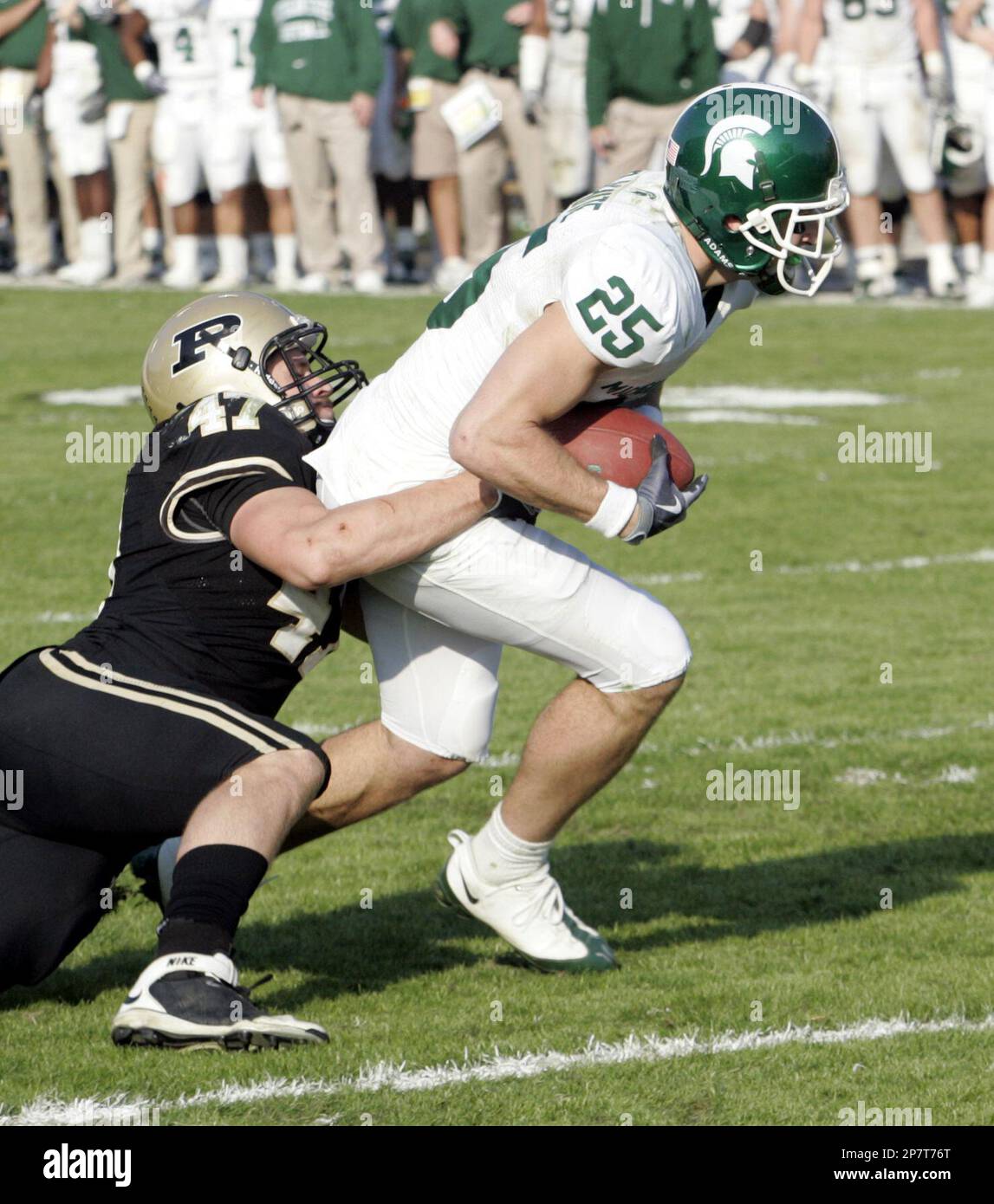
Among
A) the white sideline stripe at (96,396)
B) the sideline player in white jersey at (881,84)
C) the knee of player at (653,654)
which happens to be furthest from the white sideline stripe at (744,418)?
Answer: the knee of player at (653,654)

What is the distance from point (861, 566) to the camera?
8.54 metres

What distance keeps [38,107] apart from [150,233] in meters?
1.79

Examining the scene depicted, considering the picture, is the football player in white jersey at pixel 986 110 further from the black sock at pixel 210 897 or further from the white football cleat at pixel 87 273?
the black sock at pixel 210 897

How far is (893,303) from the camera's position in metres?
15.4

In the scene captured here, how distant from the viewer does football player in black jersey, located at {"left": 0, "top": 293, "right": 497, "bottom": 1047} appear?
3.74 metres

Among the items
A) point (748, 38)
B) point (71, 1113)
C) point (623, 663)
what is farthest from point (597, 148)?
point (71, 1113)

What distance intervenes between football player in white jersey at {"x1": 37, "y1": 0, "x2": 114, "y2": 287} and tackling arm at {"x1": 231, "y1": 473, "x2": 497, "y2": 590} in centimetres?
1205

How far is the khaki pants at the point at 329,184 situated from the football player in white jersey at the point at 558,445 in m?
11.1

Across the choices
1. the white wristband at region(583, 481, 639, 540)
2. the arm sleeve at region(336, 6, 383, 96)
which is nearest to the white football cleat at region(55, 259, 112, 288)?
the arm sleeve at region(336, 6, 383, 96)

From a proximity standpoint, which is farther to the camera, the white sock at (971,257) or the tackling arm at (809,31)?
the white sock at (971,257)

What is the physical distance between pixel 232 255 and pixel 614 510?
12.3 metres

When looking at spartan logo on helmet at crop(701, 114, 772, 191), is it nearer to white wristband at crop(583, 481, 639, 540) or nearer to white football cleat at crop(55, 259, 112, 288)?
white wristband at crop(583, 481, 639, 540)

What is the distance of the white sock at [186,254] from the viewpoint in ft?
52.3

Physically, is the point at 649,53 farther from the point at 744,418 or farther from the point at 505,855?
the point at 505,855
